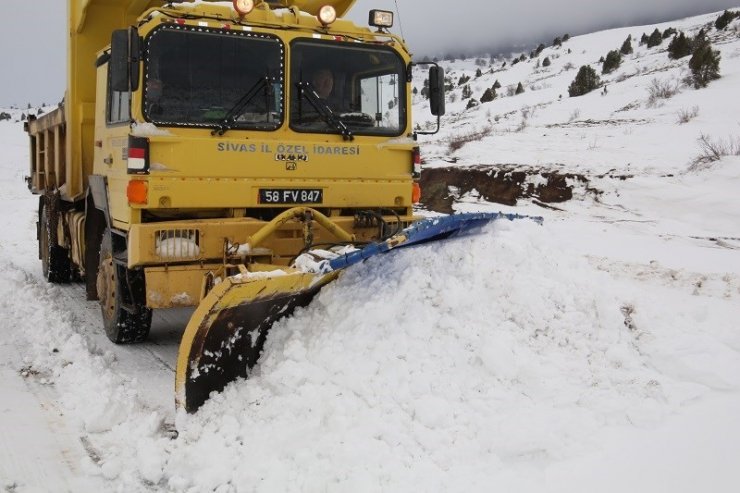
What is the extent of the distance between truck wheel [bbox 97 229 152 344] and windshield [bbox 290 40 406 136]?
194 centimetres

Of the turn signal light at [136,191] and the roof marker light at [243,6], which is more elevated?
the roof marker light at [243,6]

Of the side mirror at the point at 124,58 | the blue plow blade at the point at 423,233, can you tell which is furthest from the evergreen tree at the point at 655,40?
the side mirror at the point at 124,58

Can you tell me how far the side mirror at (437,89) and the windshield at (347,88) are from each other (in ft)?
1.09

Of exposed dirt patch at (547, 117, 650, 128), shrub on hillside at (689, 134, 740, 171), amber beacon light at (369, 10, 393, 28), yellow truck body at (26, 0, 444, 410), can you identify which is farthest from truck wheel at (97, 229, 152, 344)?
exposed dirt patch at (547, 117, 650, 128)

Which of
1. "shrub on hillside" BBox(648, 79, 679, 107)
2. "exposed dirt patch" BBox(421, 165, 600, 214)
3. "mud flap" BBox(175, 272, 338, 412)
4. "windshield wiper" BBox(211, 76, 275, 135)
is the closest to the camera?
"mud flap" BBox(175, 272, 338, 412)

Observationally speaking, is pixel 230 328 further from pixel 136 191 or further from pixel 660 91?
pixel 660 91

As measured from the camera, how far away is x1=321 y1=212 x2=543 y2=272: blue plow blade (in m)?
3.93

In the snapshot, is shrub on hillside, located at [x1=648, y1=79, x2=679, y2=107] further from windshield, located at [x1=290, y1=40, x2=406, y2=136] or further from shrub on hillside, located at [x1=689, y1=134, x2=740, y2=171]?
windshield, located at [x1=290, y1=40, x2=406, y2=136]

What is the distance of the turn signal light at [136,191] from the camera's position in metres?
4.79

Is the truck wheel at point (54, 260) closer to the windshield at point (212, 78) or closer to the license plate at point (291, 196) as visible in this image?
the windshield at point (212, 78)

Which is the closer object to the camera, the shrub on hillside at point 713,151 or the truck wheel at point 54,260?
the truck wheel at point 54,260

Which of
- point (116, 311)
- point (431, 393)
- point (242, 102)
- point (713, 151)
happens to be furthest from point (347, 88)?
point (713, 151)

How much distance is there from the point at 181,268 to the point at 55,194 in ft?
12.5

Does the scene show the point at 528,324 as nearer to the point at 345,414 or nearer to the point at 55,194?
the point at 345,414
